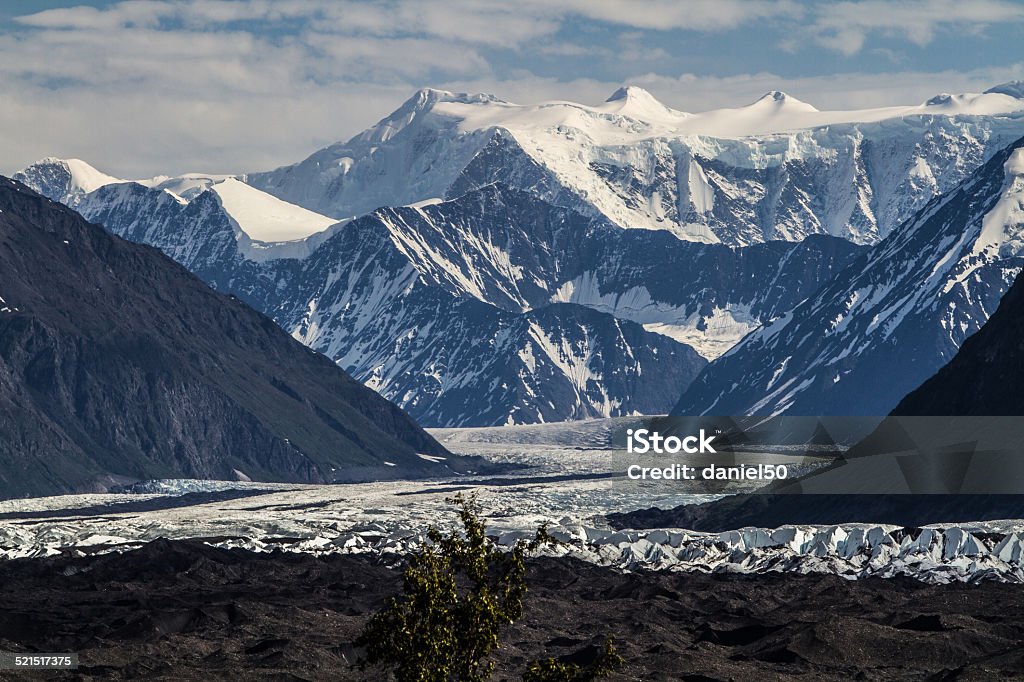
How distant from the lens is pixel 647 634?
175 m

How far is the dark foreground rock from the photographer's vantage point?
15328 centimetres

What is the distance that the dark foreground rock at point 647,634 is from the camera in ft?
503

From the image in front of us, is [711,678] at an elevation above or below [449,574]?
below

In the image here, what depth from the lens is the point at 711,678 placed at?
14875cm

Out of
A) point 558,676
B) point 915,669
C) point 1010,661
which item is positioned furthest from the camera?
point 915,669

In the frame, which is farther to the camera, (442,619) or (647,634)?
(647,634)

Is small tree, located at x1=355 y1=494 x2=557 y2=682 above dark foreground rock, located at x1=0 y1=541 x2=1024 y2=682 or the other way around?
above

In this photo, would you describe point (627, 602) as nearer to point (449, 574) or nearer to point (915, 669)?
point (915, 669)

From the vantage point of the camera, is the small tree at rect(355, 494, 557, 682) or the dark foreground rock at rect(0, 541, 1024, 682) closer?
the small tree at rect(355, 494, 557, 682)

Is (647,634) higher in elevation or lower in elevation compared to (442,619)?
lower

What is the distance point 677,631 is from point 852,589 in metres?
24.0

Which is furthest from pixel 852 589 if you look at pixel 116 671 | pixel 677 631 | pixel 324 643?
pixel 116 671

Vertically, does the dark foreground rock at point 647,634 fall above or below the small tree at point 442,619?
below

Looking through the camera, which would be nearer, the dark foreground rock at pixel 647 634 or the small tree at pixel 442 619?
the small tree at pixel 442 619
